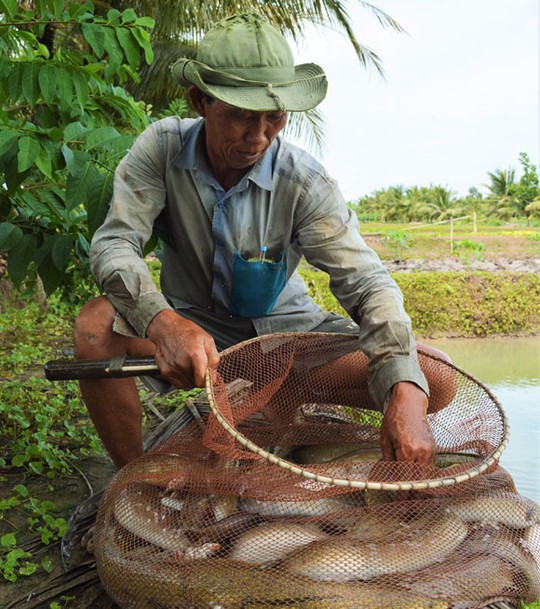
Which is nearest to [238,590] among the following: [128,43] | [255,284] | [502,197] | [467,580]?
[467,580]

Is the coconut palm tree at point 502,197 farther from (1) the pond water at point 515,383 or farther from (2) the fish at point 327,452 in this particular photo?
(2) the fish at point 327,452

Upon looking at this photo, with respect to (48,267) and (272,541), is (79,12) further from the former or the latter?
(272,541)

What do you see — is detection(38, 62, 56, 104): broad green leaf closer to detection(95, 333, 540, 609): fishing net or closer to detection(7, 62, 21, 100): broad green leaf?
detection(7, 62, 21, 100): broad green leaf

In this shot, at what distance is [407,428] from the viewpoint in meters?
1.79

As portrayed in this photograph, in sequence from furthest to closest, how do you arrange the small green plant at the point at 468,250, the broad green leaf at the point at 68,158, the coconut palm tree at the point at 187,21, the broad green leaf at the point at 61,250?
the small green plant at the point at 468,250 → the coconut palm tree at the point at 187,21 → the broad green leaf at the point at 61,250 → the broad green leaf at the point at 68,158

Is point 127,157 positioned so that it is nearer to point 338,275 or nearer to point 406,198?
point 338,275

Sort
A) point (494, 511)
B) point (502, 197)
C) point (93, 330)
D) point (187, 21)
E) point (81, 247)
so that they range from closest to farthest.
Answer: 1. point (494, 511)
2. point (93, 330)
3. point (81, 247)
4. point (187, 21)
5. point (502, 197)

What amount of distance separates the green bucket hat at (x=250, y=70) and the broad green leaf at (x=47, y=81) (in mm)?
483

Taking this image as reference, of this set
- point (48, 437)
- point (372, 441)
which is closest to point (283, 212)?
point (372, 441)

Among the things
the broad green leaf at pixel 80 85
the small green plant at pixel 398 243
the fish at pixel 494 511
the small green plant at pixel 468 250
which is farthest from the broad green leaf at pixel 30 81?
the small green plant at pixel 398 243

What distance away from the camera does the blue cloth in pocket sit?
2.35m

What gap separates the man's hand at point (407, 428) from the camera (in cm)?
177

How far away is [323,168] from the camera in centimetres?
232

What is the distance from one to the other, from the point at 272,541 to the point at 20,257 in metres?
1.41
